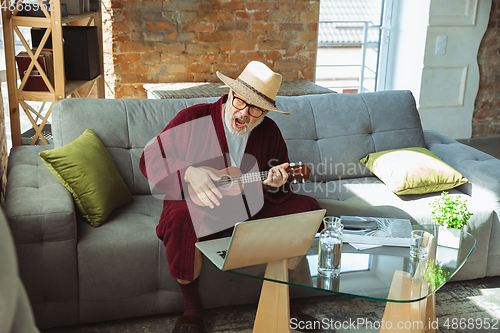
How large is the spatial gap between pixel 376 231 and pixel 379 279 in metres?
0.36

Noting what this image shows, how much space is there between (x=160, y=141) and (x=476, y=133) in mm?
3965

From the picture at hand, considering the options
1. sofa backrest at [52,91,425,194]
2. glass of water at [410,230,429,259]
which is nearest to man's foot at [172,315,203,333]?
sofa backrest at [52,91,425,194]

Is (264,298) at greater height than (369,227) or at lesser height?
lesser

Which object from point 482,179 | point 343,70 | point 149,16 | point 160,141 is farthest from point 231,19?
point 482,179

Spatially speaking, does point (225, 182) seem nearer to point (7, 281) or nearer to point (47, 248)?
point (47, 248)

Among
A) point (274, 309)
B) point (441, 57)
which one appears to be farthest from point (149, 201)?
point (441, 57)

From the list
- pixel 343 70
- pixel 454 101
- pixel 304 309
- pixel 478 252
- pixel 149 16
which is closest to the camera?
pixel 304 309

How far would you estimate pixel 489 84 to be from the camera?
15.5 feet

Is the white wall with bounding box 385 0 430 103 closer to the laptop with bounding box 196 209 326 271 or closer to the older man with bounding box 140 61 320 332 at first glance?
the older man with bounding box 140 61 320 332

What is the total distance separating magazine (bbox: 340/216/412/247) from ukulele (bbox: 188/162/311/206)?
28cm

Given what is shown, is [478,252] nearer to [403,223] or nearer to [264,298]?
[403,223]

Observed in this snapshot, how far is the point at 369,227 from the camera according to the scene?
6.06 ft

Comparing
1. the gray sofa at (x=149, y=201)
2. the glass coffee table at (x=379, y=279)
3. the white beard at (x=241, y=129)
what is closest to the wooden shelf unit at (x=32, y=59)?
the gray sofa at (x=149, y=201)

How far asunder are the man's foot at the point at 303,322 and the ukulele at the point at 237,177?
1.89ft
